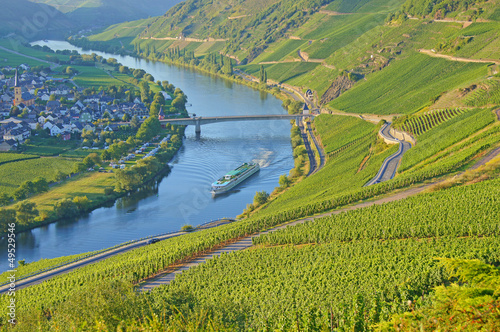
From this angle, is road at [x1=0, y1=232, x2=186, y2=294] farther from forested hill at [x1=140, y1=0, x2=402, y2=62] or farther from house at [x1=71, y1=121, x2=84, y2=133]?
forested hill at [x1=140, y1=0, x2=402, y2=62]


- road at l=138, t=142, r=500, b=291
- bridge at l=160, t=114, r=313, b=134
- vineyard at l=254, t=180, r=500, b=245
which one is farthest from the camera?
bridge at l=160, t=114, r=313, b=134

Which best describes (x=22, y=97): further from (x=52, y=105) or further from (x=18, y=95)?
(x=52, y=105)

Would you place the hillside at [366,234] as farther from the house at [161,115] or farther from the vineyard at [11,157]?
the vineyard at [11,157]

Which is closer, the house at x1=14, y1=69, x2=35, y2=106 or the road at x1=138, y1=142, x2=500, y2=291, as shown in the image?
the road at x1=138, y1=142, x2=500, y2=291

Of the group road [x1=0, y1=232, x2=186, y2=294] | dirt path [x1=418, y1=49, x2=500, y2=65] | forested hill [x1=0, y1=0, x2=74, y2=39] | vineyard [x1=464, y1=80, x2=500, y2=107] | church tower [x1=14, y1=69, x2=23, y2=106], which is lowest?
road [x1=0, y1=232, x2=186, y2=294]

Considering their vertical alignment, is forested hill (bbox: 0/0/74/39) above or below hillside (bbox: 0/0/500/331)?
above

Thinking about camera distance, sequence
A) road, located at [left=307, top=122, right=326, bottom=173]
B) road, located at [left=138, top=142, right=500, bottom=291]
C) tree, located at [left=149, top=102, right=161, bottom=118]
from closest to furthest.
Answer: road, located at [left=138, top=142, right=500, bottom=291]
road, located at [left=307, top=122, right=326, bottom=173]
tree, located at [left=149, top=102, right=161, bottom=118]

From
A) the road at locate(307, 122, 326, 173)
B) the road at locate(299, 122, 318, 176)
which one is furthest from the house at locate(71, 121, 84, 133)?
the road at locate(307, 122, 326, 173)
